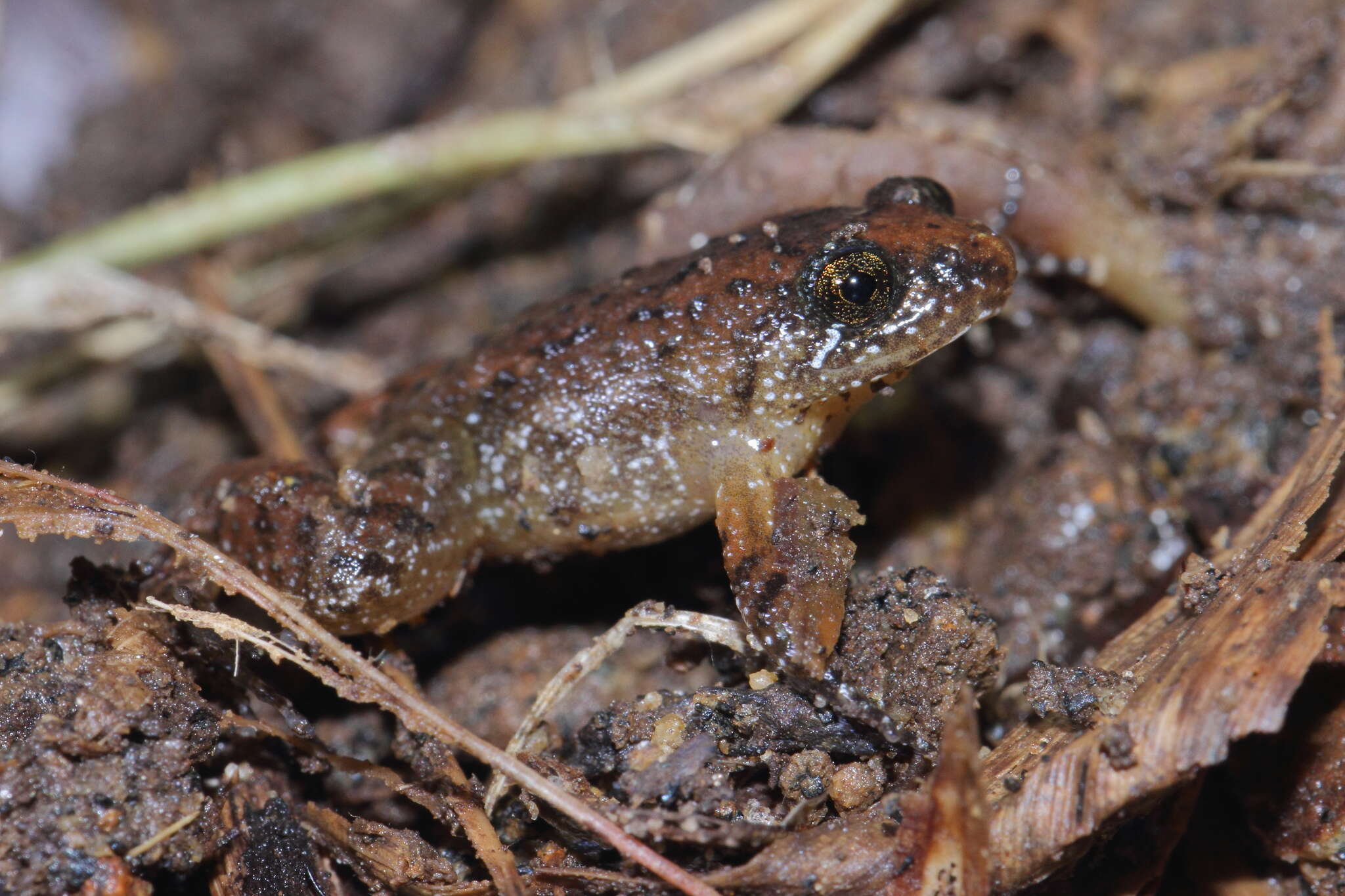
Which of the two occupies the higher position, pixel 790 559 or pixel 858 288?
pixel 858 288

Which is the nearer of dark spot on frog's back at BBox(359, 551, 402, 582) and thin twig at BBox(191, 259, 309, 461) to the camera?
dark spot on frog's back at BBox(359, 551, 402, 582)

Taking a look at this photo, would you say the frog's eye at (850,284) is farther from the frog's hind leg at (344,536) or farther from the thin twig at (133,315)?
the thin twig at (133,315)

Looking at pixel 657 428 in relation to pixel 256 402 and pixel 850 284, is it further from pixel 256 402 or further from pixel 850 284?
pixel 256 402

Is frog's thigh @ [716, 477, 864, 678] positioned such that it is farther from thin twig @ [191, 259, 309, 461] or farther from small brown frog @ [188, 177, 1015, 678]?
thin twig @ [191, 259, 309, 461]

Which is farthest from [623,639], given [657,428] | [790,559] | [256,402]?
[256,402]

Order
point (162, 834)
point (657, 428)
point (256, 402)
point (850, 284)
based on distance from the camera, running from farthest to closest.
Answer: point (256, 402) → point (657, 428) → point (850, 284) → point (162, 834)

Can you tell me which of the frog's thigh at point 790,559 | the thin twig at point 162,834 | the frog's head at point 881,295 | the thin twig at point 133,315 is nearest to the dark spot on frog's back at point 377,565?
the thin twig at point 162,834

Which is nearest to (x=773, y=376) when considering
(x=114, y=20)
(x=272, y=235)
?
(x=272, y=235)

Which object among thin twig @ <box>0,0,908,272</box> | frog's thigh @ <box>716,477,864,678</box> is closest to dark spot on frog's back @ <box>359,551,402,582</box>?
frog's thigh @ <box>716,477,864,678</box>
